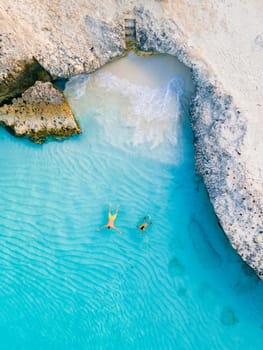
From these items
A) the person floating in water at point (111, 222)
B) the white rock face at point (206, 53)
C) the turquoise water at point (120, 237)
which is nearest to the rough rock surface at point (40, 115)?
the turquoise water at point (120, 237)

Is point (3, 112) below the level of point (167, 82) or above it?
below

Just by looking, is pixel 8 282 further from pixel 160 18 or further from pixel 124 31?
pixel 160 18

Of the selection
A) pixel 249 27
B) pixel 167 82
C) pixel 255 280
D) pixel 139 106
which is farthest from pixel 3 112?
pixel 255 280

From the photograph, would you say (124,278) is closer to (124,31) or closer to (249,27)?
(124,31)

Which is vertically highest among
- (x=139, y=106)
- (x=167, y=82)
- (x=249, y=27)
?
(x=249, y=27)

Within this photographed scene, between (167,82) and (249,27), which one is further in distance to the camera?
(167,82)

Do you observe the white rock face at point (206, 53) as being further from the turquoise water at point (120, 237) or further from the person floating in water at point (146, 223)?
the person floating in water at point (146, 223)
